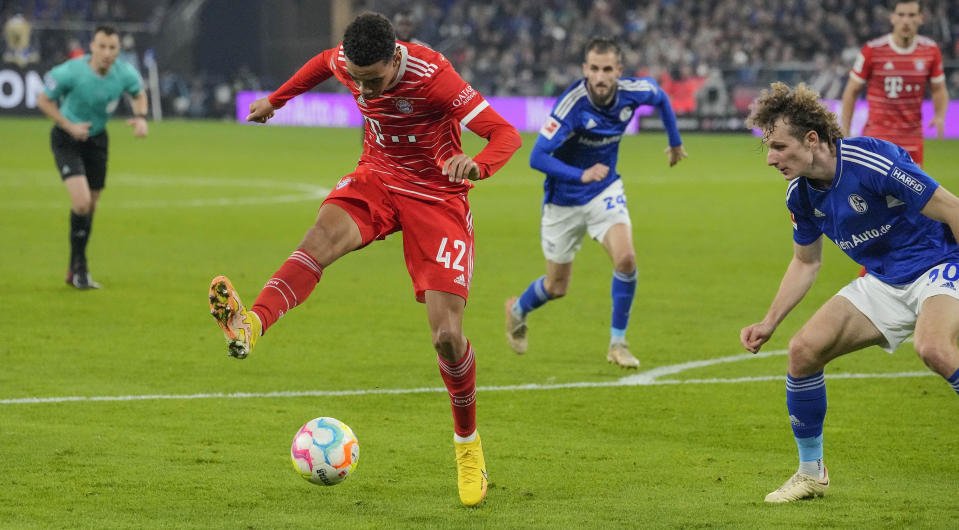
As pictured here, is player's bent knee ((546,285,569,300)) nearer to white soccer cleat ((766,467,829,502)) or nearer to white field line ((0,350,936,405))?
white field line ((0,350,936,405))

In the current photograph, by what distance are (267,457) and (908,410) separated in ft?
12.1

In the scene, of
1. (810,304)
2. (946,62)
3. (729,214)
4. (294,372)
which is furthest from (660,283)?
(946,62)

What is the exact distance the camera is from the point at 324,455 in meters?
5.55

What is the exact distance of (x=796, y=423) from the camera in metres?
5.76

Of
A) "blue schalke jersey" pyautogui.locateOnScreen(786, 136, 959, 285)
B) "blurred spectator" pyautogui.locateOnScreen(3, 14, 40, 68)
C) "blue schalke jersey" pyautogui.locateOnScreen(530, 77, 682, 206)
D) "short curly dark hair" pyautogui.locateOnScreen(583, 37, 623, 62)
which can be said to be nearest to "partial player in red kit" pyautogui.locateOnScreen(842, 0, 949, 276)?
Result: "blue schalke jersey" pyautogui.locateOnScreen(530, 77, 682, 206)

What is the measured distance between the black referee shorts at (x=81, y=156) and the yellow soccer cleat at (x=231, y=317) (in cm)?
744

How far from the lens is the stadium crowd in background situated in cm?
3444

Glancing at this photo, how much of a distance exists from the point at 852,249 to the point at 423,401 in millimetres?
3065

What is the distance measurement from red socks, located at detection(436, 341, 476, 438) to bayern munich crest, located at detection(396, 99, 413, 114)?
1098 mm

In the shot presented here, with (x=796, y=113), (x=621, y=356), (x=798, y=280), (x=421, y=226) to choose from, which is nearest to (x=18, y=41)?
(x=621, y=356)

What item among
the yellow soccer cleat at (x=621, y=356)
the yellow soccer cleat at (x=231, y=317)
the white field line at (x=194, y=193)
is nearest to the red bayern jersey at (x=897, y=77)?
the yellow soccer cleat at (x=621, y=356)

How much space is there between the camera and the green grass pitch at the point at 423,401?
5641mm

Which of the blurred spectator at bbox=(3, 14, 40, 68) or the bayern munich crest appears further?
the blurred spectator at bbox=(3, 14, 40, 68)

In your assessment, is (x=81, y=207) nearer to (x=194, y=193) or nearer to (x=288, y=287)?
(x=288, y=287)
